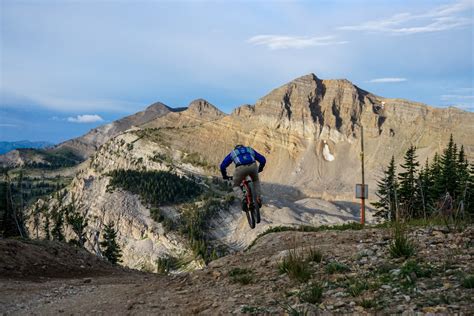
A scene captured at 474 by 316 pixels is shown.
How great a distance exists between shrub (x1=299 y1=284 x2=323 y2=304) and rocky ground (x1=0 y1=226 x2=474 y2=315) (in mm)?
18

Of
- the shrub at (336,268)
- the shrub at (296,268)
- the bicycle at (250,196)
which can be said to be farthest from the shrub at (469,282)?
the bicycle at (250,196)

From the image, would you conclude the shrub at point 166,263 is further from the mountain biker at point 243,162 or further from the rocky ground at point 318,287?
the rocky ground at point 318,287

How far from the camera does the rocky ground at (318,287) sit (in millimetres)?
7418

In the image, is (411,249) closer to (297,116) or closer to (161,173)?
(161,173)

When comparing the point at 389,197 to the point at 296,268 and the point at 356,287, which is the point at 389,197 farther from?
the point at 356,287

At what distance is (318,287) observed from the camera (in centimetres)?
814

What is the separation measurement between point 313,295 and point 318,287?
256mm

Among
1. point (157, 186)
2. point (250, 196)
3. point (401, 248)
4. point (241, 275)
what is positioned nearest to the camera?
point (401, 248)

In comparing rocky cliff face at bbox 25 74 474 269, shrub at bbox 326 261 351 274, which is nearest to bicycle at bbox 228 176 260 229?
shrub at bbox 326 261 351 274

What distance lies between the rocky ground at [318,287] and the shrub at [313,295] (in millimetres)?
18

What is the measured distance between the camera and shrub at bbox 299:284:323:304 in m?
7.89

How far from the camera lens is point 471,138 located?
139500 millimetres

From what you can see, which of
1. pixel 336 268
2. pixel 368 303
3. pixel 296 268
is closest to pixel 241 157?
pixel 296 268

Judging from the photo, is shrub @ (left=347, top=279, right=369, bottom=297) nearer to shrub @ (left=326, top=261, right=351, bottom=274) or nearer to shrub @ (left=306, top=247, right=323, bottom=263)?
shrub @ (left=326, top=261, right=351, bottom=274)
